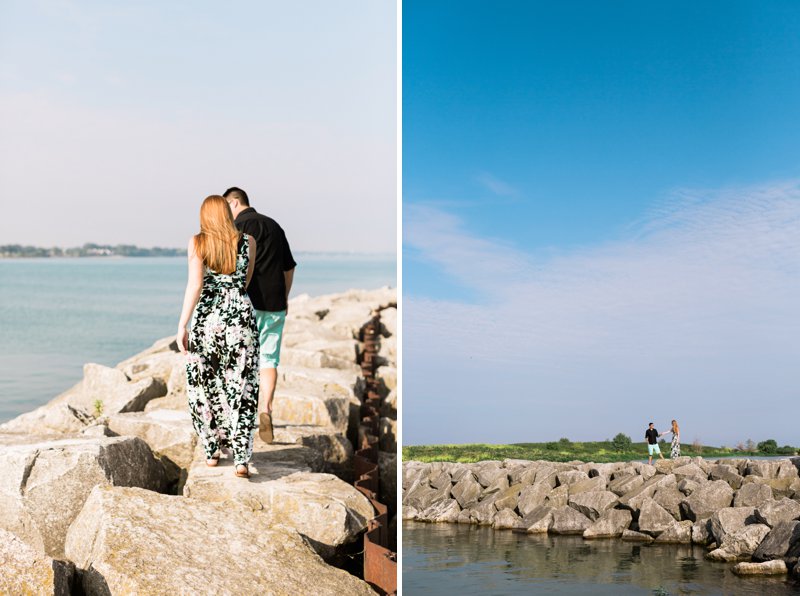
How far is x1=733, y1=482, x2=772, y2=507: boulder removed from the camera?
9595mm

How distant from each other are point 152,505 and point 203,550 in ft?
0.87

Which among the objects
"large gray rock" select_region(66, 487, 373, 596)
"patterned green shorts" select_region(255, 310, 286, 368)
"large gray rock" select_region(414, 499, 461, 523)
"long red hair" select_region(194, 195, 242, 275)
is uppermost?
"long red hair" select_region(194, 195, 242, 275)

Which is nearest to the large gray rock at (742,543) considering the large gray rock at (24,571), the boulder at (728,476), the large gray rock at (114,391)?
the boulder at (728,476)

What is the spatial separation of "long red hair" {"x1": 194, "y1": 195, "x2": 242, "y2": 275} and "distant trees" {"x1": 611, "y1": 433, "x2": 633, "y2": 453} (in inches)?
409

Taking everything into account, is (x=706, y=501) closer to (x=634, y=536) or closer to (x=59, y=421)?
(x=634, y=536)

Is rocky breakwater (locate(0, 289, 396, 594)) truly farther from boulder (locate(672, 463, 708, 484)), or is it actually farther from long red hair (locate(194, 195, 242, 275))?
boulder (locate(672, 463, 708, 484))

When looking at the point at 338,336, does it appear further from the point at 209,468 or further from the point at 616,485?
the point at 209,468

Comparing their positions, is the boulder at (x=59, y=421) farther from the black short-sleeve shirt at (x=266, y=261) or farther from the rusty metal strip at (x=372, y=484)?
the rusty metal strip at (x=372, y=484)

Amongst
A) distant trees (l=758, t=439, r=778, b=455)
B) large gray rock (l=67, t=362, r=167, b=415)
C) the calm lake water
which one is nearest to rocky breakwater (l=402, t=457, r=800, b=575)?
the calm lake water

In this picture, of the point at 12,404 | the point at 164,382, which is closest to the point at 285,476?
the point at 164,382

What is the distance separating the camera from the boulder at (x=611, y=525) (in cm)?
938

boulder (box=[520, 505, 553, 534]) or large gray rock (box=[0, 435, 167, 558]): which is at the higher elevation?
large gray rock (box=[0, 435, 167, 558])

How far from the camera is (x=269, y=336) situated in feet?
12.6

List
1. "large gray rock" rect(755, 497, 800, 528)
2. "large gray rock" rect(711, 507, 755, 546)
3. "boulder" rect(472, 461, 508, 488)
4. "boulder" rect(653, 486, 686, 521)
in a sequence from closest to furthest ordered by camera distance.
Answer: "large gray rock" rect(755, 497, 800, 528) < "large gray rock" rect(711, 507, 755, 546) < "boulder" rect(653, 486, 686, 521) < "boulder" rect(472, 461, 508, 488)
